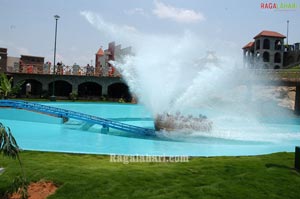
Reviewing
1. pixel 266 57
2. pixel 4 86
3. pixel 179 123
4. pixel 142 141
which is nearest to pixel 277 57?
pixel 266 57

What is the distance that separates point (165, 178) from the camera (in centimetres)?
810

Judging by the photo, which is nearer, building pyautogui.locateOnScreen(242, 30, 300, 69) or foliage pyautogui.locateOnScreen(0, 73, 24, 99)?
foliage pyautogui.locateOnScreen(0, 73, 24, 99)

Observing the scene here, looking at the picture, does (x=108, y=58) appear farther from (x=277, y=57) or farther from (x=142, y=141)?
(x=142, y=141)

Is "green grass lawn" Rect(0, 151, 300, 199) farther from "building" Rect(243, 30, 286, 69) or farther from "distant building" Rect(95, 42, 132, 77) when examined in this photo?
"building" Rect(243, 30, 286, 69)

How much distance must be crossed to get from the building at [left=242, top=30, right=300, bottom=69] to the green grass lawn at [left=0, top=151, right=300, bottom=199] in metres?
59.4

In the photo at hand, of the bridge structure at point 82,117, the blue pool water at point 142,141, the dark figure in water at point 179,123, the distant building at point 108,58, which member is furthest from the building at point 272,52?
the bridge structure at point 82,117

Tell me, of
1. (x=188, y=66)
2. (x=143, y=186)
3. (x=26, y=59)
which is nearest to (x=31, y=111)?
(x=188, y=66)

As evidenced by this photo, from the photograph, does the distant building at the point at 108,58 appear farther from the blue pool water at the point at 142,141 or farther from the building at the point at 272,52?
the building at the point at 272,52

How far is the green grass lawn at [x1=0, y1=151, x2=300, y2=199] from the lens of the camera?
23.3 ft

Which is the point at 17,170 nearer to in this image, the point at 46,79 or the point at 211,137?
the point at 211,137

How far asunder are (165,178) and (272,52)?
63.7 m

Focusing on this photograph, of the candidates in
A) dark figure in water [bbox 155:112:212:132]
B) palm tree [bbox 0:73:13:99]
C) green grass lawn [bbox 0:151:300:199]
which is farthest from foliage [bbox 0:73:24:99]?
green grass lawn [bbox 0:151:300:199]

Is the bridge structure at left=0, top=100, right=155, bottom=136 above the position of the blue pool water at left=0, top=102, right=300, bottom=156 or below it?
above

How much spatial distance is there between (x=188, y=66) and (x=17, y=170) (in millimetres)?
14151
